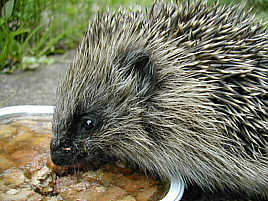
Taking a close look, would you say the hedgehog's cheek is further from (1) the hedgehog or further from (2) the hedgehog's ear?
(2) the hedgehog's ear

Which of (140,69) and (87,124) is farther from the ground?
(140,69)

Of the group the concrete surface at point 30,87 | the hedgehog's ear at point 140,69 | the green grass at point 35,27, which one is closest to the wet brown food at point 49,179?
the hedgehog's ear at point 140,69

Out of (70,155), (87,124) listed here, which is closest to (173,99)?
(87,124)

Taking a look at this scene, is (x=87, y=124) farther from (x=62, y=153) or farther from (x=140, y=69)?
(x=140, y=69)

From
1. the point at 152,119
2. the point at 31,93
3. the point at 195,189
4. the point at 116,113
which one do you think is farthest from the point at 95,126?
the point at 31,93

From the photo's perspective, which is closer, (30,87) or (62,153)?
(62,153)

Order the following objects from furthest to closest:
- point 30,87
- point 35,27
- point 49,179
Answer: point 35,27
point 30,87
point 49,179
